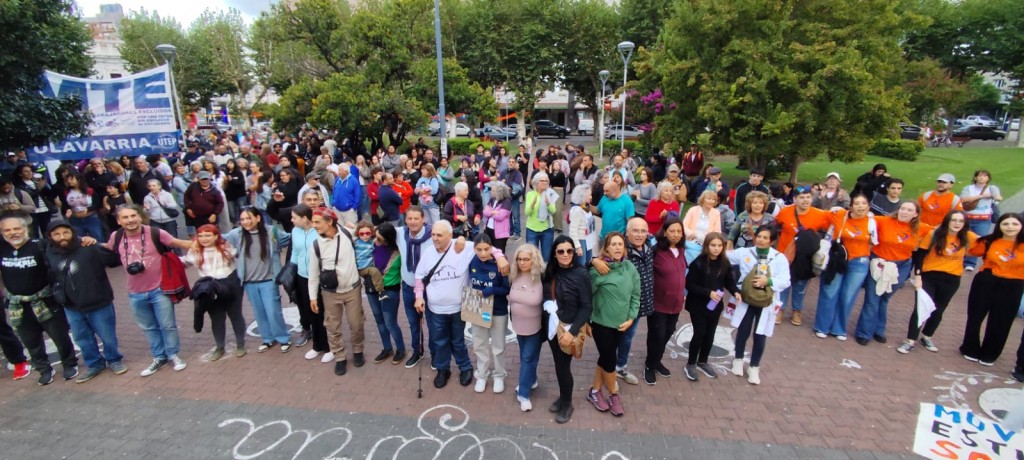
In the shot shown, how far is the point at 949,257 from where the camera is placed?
506 centimetres

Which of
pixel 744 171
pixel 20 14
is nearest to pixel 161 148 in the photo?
pixel 20 14

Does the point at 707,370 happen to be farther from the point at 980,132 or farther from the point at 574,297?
the point at 980,132

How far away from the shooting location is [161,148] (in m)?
11.1

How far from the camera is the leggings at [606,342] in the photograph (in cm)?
396

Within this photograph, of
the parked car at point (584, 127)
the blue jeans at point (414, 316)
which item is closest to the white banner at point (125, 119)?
the blue jeans at point (414, 316)

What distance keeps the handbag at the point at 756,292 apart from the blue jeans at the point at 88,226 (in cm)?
1014

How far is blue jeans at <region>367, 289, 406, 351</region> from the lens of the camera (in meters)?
4.84

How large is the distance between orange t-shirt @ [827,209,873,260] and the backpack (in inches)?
275

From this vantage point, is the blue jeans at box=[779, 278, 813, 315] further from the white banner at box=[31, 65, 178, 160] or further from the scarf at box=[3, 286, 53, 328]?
the white banner at box=[31, 65, 178, 160]

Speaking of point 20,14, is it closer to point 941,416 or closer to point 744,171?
point 941,416

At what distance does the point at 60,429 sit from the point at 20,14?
5.12 meters

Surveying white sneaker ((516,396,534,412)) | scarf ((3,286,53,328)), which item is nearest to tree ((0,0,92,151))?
scarf ((3,286,53,328))

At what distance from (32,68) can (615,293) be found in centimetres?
826

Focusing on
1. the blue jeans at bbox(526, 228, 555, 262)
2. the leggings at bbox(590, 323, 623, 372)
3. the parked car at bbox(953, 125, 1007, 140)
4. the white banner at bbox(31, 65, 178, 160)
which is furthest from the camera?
the parked car at bbox(953, 125, 1007, 140)
